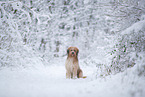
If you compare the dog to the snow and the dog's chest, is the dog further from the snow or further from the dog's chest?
the snow

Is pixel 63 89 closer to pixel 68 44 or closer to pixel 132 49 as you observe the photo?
pixel 132 49

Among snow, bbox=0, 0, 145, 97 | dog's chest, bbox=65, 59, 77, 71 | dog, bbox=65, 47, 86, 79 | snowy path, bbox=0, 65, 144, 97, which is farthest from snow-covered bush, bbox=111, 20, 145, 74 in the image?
dog's chest, bbox=65, 59, 77, 71

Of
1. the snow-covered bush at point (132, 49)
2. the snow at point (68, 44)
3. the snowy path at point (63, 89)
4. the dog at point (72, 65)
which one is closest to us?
the snowy path at point (63, 89)

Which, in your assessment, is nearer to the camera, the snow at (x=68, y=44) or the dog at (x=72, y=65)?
the snow at (x=68, y=44)

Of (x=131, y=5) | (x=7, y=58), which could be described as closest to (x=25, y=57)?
(x=7, y=58)

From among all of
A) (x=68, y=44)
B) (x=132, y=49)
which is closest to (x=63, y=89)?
(x=132, y=49)

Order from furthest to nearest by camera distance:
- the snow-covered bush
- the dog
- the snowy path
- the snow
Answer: the dog → the snow-covered bush → the snow → the snowy path

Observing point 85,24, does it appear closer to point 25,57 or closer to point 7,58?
point 25,57

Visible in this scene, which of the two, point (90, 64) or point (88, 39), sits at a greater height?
point (88, 39)

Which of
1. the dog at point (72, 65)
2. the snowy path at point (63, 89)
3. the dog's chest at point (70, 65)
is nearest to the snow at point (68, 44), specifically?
the snowy path at point (63, 89)

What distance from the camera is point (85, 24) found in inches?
635

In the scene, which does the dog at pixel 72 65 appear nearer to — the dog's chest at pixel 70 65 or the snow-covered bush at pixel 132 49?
the dog's chest at pixel 70 65

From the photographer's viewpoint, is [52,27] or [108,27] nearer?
[52,27]

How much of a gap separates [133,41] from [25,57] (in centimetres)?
570
